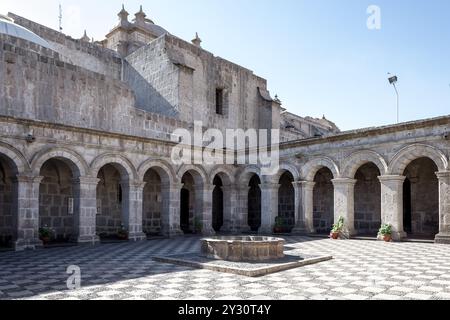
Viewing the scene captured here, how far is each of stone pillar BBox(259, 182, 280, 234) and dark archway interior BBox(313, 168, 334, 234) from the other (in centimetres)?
226

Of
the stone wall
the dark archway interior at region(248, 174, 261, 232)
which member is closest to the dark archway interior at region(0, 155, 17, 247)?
the stone wall

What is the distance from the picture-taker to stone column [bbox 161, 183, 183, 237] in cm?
1596

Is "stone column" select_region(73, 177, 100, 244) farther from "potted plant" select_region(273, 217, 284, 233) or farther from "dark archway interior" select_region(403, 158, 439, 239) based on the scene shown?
"dark archway interior" select_region(403, 158, 439, 239)

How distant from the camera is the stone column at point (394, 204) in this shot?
13992mm

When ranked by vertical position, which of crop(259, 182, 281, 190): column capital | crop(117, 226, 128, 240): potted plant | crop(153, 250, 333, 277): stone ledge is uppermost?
crop(259, 182, 281, 190): column capital

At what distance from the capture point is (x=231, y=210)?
18.8 meters

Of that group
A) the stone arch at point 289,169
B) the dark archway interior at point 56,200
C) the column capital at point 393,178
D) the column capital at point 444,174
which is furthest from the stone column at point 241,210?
the column capital at point 444,174

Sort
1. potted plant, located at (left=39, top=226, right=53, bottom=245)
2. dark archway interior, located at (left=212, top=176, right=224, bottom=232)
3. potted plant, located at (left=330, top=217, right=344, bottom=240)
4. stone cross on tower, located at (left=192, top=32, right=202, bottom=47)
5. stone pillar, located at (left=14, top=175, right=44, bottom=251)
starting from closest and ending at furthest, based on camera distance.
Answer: stone pillar, located at (left=14, top=175, right=44, bottom=251) < potted plant, located at (left=39, top=226, right=53, bottom=245) < potted plant, located at (left=330, top=217, right=344, bottom=240) < dark archway interior, located at (left=212, top=176, right=224, bottom=232) < stone cross on tower, located at (left=192, top=32, right=202, bottom=47)

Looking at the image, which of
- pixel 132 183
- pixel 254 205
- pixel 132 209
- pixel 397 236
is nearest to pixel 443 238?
pixel 397 236
